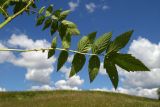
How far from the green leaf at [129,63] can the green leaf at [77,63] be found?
0.49 ft

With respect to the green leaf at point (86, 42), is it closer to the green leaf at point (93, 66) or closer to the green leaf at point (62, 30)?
the green leaf at point (93, 66)

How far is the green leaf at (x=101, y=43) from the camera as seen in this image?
1.35 m

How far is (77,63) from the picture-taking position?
142 cm

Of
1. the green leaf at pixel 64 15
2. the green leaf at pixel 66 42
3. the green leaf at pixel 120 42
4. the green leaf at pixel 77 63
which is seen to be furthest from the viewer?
the green leaf at pixel 64 15

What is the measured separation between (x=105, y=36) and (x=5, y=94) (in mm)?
47107

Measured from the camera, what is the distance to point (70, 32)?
1.67 meters

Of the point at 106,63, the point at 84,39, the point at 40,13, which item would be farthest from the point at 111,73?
the point at 40,13

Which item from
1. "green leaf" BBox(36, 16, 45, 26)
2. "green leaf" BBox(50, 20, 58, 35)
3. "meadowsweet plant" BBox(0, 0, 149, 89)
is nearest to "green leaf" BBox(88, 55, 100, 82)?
"meadowsweet plant" BBox(0, 0, 149, 89)

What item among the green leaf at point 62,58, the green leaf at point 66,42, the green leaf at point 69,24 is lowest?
the green leaf at point 62,58

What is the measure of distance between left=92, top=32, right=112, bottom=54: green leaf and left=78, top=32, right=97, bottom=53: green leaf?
0.09ft

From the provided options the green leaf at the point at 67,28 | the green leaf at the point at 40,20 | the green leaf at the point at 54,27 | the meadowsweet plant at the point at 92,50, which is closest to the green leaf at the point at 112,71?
the meadowsweet plant at the point at 92,50

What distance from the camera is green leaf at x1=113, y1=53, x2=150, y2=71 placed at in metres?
1.27

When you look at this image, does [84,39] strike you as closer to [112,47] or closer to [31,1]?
[112,47]

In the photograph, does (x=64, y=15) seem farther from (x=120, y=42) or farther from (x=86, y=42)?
(x=120, y=42)
